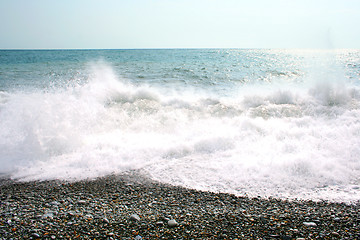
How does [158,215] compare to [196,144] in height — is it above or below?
below

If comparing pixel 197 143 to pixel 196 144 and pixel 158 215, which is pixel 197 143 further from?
pixel 158 215

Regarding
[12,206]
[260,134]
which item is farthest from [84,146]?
[260,134]

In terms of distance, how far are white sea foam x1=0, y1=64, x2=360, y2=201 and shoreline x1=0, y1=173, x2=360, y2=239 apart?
0.53m

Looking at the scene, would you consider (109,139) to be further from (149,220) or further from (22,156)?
(149,220)

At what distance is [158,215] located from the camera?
3.80 m

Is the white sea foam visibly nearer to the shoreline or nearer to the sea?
the sea

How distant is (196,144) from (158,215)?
11.4ft

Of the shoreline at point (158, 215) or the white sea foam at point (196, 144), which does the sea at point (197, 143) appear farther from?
the shoreline at point (158, 215)

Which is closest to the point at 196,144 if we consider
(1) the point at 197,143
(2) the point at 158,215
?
(1) the point at 197,143

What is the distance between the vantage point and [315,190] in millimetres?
4867

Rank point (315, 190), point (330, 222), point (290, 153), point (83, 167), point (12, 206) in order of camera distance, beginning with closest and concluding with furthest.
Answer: point (330, 222) → point (12, 206) → point (315, 190) → point (83, 167) → point (290, 153)

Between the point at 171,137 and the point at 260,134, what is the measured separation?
289cm

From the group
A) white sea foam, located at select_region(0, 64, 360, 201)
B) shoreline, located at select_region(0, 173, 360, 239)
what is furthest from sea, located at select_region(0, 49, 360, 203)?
shoreline, located at select_region(0, 173, 360, 239)

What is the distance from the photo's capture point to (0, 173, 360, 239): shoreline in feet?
10.9
